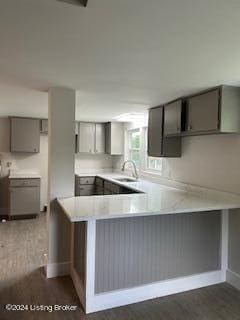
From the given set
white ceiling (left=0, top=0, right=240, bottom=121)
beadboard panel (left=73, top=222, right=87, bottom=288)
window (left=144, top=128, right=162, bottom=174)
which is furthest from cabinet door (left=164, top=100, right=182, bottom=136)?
beadboard panel (left=73, top=222, right=87, bottom=288)

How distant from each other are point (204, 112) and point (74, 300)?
2318 millimetres

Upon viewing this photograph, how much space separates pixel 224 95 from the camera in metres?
2.50

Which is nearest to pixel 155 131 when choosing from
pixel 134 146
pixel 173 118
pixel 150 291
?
pixel 173 118

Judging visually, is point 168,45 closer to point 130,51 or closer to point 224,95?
point 130,51

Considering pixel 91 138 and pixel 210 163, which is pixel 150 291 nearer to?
pixel 210 163

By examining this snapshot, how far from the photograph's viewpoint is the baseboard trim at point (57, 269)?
2.76 meters

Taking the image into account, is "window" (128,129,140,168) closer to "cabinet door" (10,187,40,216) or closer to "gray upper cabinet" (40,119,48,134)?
"gray upper cabinet" (40,119,48,134)

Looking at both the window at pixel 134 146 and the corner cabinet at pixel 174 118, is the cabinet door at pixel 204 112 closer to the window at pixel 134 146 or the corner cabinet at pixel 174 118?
the corner cabinet at pixel 174 118

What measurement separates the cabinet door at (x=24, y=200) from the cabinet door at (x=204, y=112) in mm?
3490

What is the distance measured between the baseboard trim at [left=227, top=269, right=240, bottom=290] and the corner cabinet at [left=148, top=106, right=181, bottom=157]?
1604mm

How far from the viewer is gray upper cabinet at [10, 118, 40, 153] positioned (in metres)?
5.16

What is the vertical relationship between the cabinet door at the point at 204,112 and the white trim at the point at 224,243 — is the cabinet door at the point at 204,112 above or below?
above

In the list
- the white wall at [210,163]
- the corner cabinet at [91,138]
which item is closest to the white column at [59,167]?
the white wall at [210,163]

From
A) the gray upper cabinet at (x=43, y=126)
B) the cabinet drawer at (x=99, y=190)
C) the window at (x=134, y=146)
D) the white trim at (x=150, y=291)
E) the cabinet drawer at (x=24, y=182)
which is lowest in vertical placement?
the white trim at (x=150, y=291)
